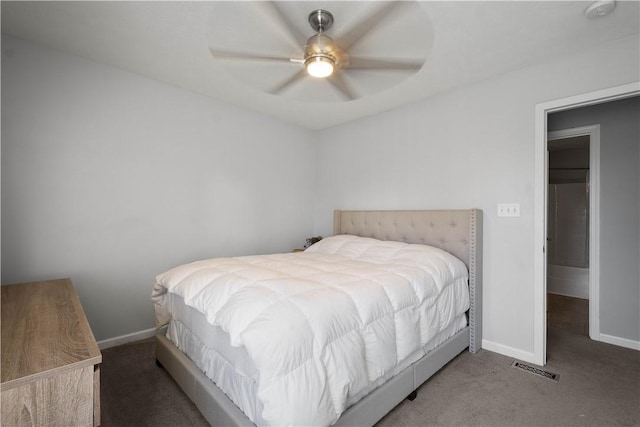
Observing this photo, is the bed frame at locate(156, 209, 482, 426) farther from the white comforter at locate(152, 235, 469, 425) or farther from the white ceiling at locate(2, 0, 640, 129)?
the white ceiling at locate(2, 0, 640, 129)

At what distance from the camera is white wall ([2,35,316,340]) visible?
83.6 inches

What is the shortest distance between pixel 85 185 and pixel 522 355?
3.80 metres

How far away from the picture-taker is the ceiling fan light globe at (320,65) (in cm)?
141

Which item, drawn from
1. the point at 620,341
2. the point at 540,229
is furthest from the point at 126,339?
the point at 620,341

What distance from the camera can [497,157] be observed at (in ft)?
8.27

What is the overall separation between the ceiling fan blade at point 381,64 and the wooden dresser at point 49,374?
1.70 metres

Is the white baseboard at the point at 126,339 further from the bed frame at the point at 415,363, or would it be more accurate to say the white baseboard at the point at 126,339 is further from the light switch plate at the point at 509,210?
the light switch plate at the point at 509,210

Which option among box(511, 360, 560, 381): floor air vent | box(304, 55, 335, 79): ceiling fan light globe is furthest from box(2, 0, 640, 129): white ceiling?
box(511, 360, 560, 381): floor air vent

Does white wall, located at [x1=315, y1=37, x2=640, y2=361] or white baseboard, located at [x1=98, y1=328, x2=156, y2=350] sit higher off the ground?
white wall, located at [x1=315, y1=37, x2=640, y2=361]

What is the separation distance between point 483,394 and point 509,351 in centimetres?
75

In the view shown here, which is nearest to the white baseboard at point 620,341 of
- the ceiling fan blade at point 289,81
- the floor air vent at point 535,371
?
the floor air vent at point 535,371

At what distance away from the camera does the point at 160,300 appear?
6.71 ft

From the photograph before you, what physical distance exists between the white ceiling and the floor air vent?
7.50 feet

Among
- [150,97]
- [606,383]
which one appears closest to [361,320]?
[606,383]
